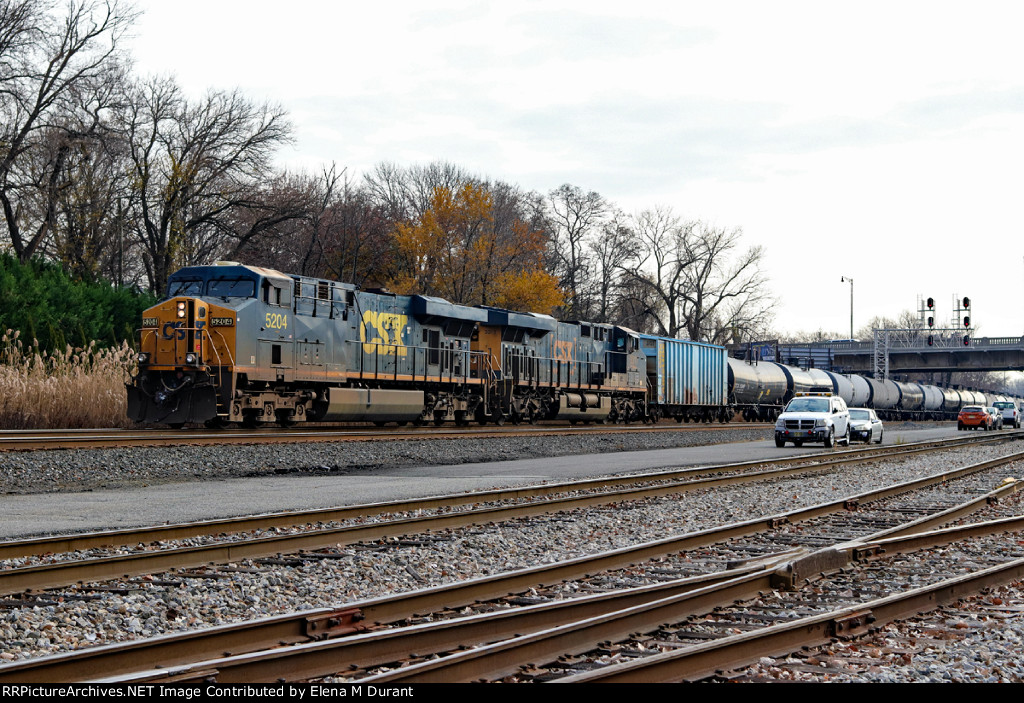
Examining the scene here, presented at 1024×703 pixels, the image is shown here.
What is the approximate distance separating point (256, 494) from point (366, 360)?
12.4m

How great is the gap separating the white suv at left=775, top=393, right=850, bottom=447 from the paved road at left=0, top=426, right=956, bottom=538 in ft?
30.1

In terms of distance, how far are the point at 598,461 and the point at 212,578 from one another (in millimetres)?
14065

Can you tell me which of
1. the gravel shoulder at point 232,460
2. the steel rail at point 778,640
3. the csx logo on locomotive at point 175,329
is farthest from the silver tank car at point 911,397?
the steel rail at point 778,640

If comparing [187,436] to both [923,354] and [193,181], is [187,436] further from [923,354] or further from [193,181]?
[923,354]

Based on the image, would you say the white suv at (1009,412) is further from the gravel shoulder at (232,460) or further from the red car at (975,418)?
the gravel shoulder at (232,460)

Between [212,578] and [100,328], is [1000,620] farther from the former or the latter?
[100,328]

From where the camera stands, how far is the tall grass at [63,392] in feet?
70.6

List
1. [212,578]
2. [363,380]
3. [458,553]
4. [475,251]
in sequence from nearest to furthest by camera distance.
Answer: [212,578], [458,553], [363,380], [475,251]

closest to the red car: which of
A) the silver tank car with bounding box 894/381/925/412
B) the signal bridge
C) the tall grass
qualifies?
the silver tank car with bounding box 894/381/925/412

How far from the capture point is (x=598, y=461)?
2105 cm

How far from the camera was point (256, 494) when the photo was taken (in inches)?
535

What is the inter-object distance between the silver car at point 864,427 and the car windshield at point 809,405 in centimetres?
419

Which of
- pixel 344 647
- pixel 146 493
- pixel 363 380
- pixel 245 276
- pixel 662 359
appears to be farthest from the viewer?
pixel 662 359

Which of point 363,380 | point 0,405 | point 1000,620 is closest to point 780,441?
point 363,380
